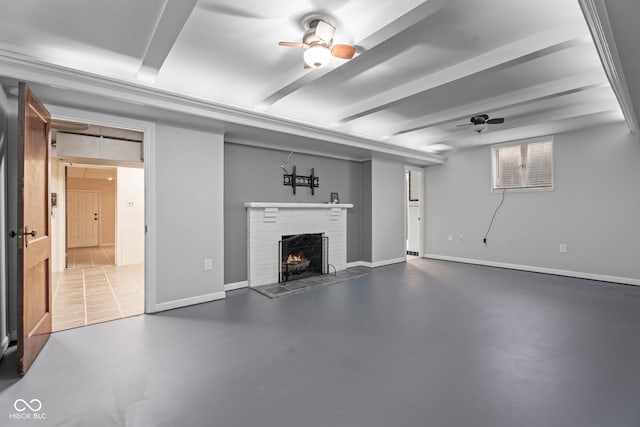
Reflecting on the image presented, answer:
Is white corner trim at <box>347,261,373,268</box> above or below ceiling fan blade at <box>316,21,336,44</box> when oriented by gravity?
below

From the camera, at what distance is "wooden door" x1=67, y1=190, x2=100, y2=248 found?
8.83m

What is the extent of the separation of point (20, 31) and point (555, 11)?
3.74 metres

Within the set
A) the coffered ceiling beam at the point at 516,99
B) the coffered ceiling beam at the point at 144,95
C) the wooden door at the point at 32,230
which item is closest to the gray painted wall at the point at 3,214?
the wooden door at the point at 32,230

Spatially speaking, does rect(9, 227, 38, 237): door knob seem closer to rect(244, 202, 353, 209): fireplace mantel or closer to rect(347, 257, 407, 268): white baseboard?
rect(244, 202, 353, 209): fireplace mantel

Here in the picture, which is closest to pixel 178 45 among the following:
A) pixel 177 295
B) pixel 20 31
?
pixel 20 31

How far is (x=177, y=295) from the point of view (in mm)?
3576

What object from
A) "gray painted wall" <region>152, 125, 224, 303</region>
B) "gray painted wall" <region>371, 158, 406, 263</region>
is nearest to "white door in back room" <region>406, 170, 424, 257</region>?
"gray painted wall" <region>371, 158, 406, 263</region>

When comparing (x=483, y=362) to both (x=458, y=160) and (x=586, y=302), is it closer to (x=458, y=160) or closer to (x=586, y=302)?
(x=586, y=302)

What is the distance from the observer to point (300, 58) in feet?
8.98

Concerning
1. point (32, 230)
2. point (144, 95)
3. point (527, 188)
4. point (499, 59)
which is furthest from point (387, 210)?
point (32, 230)

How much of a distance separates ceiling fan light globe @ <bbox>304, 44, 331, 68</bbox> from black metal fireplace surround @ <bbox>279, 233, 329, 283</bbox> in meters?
3.04

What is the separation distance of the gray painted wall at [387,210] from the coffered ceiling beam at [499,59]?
251 cm

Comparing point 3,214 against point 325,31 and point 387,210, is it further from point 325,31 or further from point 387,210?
point 387,210

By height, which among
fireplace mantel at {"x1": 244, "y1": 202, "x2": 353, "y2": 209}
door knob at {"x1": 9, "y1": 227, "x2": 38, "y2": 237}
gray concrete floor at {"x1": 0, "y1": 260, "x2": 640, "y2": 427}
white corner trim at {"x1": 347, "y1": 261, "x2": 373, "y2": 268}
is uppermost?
fireplace mantel at {"x1": 244, "y1": 202, "x2": 353, "y2": 209}
